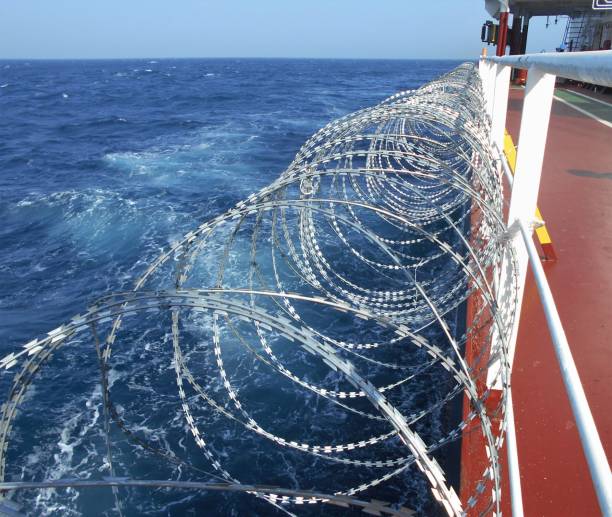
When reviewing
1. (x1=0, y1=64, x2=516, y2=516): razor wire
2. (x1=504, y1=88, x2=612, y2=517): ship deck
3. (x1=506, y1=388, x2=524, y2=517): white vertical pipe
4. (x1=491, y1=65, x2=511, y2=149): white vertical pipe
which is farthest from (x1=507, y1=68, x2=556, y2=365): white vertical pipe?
(x1=491, y1=65, x2=511, y2=149): white vertical pipe

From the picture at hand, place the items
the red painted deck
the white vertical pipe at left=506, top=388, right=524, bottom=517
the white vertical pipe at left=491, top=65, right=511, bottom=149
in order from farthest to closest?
1. the white vertical pipe at left=491, top=65, right=511, bottom=149
2. the red painted deck
3. the white vertical pipe at left=506, top=388, right=524, bottom=517

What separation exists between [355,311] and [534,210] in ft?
5.86

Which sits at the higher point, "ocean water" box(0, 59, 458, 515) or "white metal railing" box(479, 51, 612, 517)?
"white metal railing" box(479, 51, 612, 517)

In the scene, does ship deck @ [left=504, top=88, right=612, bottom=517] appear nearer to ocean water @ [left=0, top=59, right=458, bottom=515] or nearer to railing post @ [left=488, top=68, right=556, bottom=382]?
railing post @ [left=488, top=68, right=556, bottom=382]

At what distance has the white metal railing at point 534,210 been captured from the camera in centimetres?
141

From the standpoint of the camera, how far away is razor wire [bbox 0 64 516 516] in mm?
2586

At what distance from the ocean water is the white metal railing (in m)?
3.89

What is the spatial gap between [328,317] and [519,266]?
7243mm

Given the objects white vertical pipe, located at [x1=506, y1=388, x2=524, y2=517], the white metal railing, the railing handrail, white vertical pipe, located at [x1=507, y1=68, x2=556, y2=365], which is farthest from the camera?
white vertical pipe, located at [x1=507, y1=68, x2=556, y2=365]

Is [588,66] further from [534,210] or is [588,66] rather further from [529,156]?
[534,210]

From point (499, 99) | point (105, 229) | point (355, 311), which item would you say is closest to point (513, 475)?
point (355, 311)

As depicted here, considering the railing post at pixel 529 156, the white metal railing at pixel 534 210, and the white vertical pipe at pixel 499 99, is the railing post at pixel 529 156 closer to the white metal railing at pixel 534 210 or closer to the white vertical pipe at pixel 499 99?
the white metal railing at pixel 534 210

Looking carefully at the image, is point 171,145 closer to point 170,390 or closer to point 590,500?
point 170,390

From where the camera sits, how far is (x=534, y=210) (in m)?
3.62
